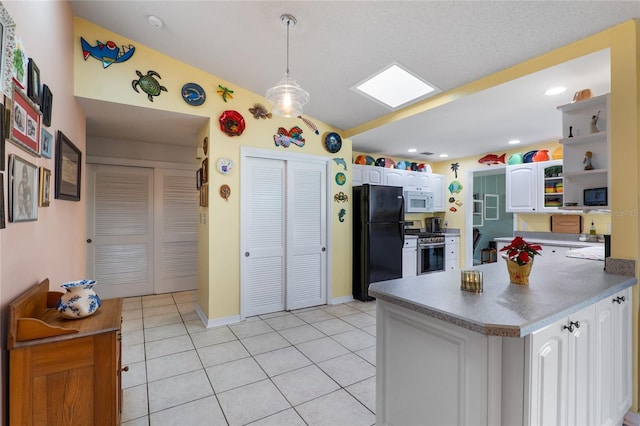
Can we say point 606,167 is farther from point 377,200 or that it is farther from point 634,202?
point 377,200

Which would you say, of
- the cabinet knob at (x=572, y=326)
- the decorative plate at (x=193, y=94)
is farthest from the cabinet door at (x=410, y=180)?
the cabinet knob at (x=572, y=326)

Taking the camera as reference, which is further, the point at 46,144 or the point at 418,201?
the point at 418,201

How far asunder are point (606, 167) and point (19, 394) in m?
3.54

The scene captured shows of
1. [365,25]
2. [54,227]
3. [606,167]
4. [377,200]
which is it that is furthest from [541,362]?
[377,200]

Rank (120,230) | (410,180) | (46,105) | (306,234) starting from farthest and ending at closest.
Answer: (410,180), (120,230), (306,234), (46,105)

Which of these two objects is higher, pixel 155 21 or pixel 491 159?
pixel 155 21

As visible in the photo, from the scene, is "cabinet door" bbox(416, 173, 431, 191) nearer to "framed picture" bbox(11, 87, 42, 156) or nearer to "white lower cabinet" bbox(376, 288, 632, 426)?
"white lower cabinet" bbox(376, 288, 632, 426)

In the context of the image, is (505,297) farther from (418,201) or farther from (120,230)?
(120,230)

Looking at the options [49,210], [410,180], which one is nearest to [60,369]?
[49,210]

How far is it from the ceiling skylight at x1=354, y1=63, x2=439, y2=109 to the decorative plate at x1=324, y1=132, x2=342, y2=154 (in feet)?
3.26

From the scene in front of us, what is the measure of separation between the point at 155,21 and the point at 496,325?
322 centimetres

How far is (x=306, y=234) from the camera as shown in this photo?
159 inches

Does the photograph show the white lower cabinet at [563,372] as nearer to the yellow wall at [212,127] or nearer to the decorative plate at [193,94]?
the yellow wall at [212,127]

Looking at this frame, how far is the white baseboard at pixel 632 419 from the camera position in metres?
1.83
